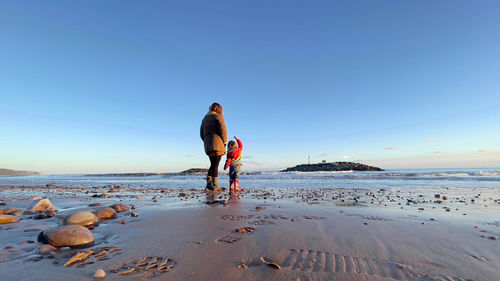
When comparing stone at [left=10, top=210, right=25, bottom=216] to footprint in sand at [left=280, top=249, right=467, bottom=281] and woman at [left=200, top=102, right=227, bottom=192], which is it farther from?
footprint in sand at [left=280, top=249, right=467, bottom=281]

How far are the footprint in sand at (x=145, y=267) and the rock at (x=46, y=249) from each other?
2.75 feet

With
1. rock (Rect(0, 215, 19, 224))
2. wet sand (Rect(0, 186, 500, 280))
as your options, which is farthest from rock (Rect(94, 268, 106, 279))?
rock (Rect(0, 215, 19, 224))

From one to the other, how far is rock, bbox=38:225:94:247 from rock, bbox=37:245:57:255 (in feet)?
0.23

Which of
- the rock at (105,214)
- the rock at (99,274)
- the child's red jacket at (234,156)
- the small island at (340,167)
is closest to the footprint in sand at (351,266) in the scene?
the rock at (99,274)

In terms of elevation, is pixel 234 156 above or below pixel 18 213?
above

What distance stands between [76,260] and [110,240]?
0.66 m

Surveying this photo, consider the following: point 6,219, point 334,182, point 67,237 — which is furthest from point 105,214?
point 334,182

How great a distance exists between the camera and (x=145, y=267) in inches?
68.0

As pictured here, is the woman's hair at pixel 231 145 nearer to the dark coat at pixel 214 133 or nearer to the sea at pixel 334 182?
the dark coat at pixel 214 133

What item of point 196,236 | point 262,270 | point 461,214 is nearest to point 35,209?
point 196,236

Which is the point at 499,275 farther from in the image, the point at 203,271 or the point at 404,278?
the point at 203,271

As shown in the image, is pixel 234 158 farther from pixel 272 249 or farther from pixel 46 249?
pixel 46 249

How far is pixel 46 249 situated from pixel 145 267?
1.08 m

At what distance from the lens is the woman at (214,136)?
7349 millimetres
